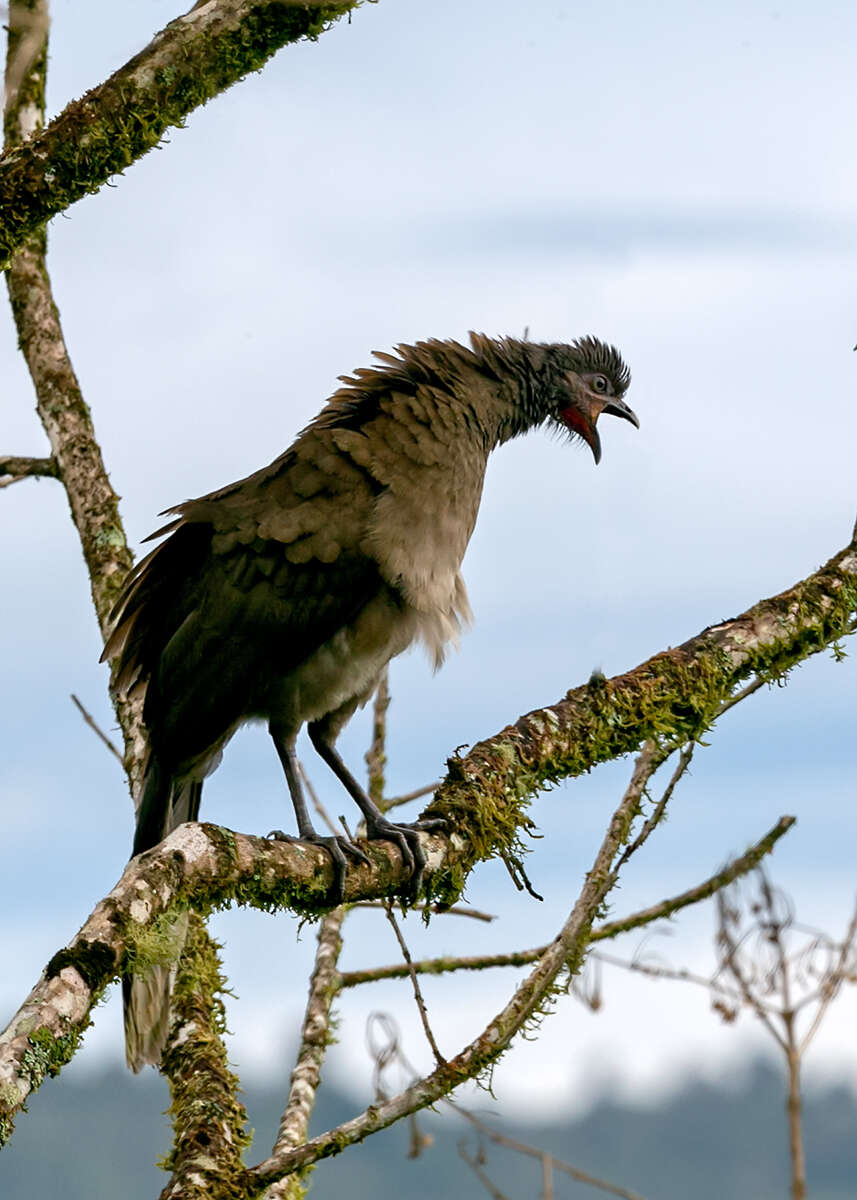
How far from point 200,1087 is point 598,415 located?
128 inches

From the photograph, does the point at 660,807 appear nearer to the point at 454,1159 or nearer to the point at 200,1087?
the point at 200,1087

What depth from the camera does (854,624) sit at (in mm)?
5141

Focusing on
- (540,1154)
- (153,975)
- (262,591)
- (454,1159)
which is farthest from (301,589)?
(454,1159)

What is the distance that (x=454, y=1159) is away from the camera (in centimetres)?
10919

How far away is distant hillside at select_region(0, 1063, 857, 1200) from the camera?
112812 mm

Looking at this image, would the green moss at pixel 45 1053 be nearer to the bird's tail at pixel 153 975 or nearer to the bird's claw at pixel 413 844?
the bird's tail at pixel 153 975

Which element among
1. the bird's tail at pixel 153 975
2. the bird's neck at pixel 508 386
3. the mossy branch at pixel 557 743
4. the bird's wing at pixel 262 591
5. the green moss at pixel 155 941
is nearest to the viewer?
the green moss at pixel 155 941

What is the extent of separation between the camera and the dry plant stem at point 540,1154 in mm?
4277

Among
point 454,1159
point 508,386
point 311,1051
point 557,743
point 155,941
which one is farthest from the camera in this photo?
point 454,1159

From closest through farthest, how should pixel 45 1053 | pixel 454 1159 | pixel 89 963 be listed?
pixel 45 1053
pixel 89 963
pixel 454 1159

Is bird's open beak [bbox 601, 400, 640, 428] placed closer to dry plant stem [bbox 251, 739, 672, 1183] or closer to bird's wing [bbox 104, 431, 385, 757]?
bird's wing [bbox 104, 431, 385, 757]

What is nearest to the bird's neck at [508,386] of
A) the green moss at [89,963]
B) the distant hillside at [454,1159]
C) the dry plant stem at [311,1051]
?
the dry plant stem at [311,1051]

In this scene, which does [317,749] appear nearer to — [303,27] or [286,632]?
[286,632]

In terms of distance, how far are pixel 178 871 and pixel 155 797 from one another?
1864 millimetres
